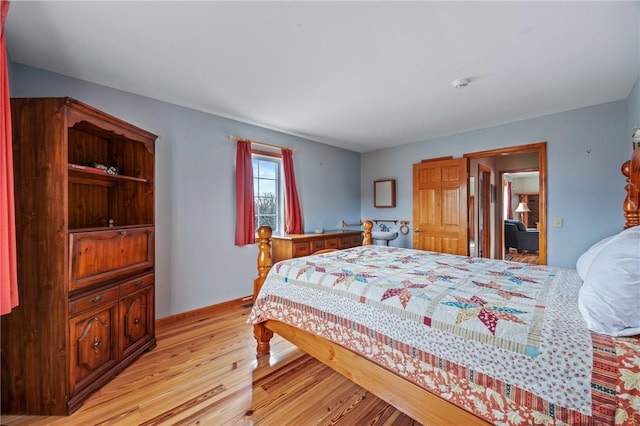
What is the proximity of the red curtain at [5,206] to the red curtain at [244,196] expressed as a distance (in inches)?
84.4

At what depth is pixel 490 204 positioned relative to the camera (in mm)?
5523

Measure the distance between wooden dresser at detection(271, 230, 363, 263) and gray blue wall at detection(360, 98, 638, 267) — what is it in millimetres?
2471

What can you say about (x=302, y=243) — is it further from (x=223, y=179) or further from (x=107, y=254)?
(x=107, y=254)

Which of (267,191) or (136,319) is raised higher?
(267,191)

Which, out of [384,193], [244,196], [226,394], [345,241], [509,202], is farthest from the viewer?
[509,202]

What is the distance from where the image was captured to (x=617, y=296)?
996 millimetres

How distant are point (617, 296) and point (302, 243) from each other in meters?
2.98

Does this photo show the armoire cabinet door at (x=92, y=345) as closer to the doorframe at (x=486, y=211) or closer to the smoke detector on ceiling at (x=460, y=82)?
the smoke detector on ceiling at (x=460, y=82)

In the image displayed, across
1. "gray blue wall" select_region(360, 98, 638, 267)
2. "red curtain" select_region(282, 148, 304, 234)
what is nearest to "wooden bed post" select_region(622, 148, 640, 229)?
"gray blue wall" select_region(360, 98, 638, 267)

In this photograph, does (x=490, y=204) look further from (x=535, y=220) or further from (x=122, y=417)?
(x=122, y=417)

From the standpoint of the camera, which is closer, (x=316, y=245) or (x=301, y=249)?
(x=301, y=249)

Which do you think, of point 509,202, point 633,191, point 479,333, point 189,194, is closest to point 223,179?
point 189,194

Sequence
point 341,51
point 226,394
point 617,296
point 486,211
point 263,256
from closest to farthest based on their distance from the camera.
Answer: point 617,296
point 226,394
point 341,51
point 263,256
point 486,211

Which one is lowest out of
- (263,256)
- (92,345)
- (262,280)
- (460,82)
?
(92,345)
